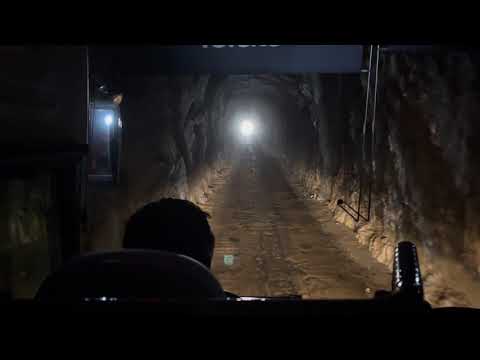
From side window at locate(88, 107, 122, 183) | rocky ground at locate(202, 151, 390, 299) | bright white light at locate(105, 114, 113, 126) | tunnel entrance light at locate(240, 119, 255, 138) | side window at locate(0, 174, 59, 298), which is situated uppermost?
tunnel entrance light at locate(240, 119, 255, 138)

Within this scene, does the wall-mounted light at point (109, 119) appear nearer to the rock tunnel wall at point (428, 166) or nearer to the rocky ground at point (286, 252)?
the rocky ground at point (286, 252)

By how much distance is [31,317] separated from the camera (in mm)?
1441

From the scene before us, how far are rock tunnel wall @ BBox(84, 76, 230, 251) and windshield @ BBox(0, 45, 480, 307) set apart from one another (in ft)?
0.14

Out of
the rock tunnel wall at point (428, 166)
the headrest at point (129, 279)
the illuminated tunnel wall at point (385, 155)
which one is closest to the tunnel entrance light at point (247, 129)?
the illuminated tunnel wall at point (385, 155)

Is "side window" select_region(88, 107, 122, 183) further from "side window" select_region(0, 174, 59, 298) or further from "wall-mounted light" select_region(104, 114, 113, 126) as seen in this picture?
"side window" select_region(0, 174, 59, 298)

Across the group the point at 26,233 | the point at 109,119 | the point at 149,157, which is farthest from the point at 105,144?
the point at 26,233

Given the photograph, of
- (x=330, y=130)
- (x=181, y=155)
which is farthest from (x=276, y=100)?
(x=181, y=155)

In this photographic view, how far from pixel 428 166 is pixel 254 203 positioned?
24.7ft

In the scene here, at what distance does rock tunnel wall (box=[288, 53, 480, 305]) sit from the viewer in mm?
6219

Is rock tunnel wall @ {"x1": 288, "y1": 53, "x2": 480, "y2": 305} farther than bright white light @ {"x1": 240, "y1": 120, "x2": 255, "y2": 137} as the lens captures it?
No

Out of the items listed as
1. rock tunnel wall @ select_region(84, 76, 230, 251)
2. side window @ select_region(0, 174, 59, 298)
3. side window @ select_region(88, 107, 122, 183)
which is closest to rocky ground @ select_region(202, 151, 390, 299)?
rock tunnel wall @ select_region(84, 76, 230, 251)

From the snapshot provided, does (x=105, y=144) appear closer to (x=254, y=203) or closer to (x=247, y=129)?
(x=254, y=203)

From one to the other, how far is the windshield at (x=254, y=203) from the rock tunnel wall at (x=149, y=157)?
0.14ft

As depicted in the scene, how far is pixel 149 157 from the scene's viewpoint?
10.1m
